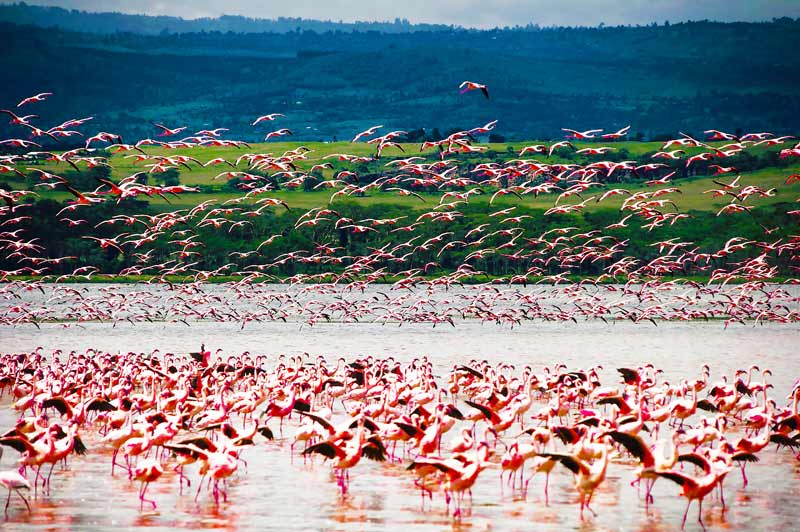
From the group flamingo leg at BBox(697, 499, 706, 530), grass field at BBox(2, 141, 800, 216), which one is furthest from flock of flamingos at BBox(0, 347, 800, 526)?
grass field at BBox(2, 141, 800, 216)

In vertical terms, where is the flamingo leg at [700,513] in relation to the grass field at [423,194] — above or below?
below

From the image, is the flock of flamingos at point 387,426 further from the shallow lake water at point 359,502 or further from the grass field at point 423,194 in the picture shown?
the grass field at point 423,194

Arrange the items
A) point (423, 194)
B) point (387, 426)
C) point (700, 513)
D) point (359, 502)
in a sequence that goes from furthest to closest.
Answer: point (423, 194)
point (387, 426)
point (359, 502)
point (700, 513)

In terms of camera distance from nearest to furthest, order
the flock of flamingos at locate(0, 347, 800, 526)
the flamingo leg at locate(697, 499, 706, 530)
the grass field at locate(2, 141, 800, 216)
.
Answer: the flamingo leg at locate(697, 499, 706, 530) < the flock of flamingos at locate(0, 347, 800, 526) < the grass field at locate(2, 141, 800, 216)

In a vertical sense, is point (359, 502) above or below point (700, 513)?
below

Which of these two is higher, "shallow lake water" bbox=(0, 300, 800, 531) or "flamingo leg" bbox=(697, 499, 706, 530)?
"flamingo leg" bbox=(697, 499, 706, 530)

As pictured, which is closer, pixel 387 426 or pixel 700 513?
pixel 700 513

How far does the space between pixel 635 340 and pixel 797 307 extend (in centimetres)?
A: 2663

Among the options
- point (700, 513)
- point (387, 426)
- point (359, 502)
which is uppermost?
point (387, 426)

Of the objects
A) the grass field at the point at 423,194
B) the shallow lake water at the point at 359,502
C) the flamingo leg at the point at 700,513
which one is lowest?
the shallow lake water at the point at 359,502

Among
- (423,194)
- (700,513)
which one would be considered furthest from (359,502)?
(423,194)

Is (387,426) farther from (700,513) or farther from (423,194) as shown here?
(423,194)

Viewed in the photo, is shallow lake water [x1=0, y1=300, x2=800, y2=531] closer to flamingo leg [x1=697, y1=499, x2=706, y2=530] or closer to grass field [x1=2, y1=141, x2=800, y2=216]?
flamingo leg [x1=697, y1=499, x2=706, y2=530]

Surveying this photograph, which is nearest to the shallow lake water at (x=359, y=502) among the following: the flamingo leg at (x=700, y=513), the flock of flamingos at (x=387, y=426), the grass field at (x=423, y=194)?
the flamingo leg at (x=700, y=513)
